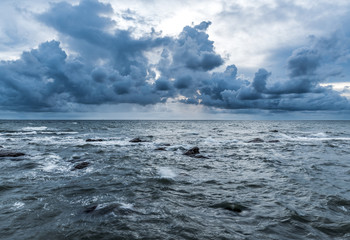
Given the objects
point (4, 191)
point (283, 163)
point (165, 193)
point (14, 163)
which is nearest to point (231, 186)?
point (165, 193)

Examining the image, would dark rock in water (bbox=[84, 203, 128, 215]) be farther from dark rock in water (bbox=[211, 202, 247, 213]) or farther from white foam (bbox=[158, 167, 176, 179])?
white foam (bbox=[158, 167, 176, 179])

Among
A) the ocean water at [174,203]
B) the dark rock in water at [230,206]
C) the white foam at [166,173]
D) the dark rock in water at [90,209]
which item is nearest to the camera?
the ocean water at [174,203]

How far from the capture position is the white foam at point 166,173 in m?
11.9

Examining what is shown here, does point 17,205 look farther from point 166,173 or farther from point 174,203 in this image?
point 166,173

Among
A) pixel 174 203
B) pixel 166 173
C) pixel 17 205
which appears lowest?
pixel 166 173

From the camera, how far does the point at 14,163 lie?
15.5m

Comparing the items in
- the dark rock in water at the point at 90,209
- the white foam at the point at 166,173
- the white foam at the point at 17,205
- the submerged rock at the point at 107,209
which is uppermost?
the submerged rock at the point at 107,209

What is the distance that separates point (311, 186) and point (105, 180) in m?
10.00

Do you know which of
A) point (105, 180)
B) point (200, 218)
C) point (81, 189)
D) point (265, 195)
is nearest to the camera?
point (200, 218)

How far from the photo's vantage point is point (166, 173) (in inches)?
496

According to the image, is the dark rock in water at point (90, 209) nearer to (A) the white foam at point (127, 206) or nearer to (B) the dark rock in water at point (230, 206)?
(A) the white foam at point (127, 206)

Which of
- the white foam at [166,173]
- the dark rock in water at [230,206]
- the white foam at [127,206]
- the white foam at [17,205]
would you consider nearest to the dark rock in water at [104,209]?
the white foam at [127,206]

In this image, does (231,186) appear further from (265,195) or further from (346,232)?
(346,232)

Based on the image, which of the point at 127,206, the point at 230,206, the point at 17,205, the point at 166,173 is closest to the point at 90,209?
the point at 127,206
